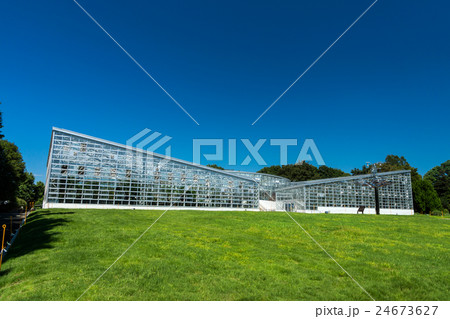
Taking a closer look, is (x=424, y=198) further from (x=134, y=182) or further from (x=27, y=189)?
(x=27, y=189)

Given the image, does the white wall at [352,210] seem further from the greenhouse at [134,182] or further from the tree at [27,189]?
the tree at [27,189]

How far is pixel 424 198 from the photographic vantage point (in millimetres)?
51812

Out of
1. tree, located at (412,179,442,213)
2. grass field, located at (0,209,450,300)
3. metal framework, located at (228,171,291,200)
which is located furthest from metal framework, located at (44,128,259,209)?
tree, located at (412,179,442,213)

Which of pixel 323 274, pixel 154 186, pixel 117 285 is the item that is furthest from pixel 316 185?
pixel 117 285

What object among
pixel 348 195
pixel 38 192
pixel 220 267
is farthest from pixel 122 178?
pixel 38 192

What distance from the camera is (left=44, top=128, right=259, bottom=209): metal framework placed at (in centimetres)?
2750

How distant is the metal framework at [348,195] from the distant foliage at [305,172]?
37498mm

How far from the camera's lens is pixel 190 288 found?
5.22 m

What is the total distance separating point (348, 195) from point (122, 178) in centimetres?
3460

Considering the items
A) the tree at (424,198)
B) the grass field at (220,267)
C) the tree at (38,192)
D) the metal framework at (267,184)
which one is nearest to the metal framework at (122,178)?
the grass field at (220,267)

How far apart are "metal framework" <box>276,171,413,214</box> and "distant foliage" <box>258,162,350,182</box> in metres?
37.5

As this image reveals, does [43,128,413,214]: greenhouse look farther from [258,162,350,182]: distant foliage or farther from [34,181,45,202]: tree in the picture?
[34,181,45,202]: tree

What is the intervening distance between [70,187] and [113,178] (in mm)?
4351
